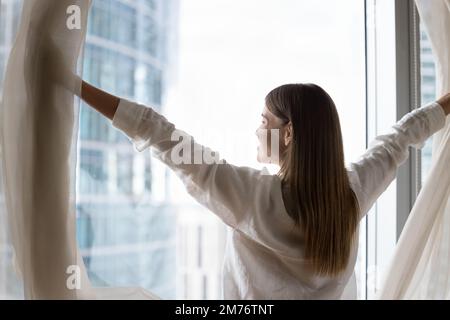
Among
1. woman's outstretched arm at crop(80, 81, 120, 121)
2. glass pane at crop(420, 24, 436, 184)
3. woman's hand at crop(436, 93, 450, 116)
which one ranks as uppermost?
glass pane at crop(420, 24, 436, 184)

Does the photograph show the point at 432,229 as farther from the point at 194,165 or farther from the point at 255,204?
the point at 194,165

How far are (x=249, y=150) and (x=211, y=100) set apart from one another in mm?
156

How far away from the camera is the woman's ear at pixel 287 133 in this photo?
106cm

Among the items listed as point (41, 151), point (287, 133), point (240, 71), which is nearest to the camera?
point (41, 151)

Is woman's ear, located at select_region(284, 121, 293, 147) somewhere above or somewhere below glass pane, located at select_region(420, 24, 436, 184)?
below

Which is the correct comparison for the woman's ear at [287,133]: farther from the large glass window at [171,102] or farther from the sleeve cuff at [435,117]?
the sleeve cuff at [435,117]

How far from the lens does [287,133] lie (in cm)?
107

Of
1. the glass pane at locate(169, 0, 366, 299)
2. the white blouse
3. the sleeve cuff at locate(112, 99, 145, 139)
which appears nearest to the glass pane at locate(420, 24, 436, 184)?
the glass pane at locate(169, 0, 366, 299)

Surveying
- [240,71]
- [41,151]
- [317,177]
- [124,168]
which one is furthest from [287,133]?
[41,151]

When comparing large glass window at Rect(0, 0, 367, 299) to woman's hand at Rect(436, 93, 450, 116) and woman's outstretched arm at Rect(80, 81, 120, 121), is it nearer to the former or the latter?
woman's outstretched arm at Rect(80, 81, 120, 121)

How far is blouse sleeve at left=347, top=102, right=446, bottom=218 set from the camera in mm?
1092

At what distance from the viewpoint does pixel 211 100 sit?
115cm

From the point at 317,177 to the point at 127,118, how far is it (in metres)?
0.40

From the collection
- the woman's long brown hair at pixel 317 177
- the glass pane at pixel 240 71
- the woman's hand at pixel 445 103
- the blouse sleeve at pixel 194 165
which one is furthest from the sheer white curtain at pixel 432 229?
the blouse sleeve at pixel 194 165
